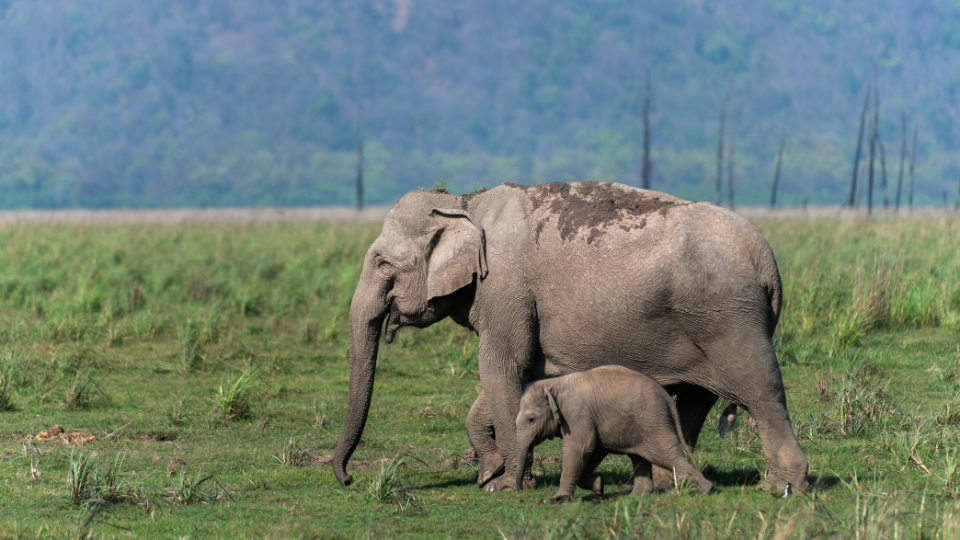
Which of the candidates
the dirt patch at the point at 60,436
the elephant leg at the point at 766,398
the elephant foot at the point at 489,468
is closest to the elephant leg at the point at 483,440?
the elephant foot at the point at 489,468

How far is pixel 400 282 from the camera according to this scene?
7.11 meters

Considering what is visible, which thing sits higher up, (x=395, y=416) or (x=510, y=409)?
(x=510, y=409)

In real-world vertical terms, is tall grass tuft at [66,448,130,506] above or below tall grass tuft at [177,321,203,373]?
above

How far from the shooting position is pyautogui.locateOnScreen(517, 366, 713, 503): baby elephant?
606cm

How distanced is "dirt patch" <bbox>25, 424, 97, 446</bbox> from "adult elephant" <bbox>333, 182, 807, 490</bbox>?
108 inches

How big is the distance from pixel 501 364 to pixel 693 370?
1.32 metres

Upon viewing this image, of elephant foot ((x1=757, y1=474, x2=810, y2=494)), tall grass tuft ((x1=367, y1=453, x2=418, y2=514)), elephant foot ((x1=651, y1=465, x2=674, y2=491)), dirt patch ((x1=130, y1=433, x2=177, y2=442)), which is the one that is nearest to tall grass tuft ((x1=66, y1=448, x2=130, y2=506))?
tall grass tuft ((x1=367, y1=453, x2=418, y2=514))

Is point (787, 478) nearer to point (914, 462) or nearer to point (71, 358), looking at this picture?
point (914, 462)

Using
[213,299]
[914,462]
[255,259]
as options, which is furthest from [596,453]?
[255,259]

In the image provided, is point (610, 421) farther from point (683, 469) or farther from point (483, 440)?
point (483, 440)

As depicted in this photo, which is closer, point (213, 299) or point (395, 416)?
point (395, 416)

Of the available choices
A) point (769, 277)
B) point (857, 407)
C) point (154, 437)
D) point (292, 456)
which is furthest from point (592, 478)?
point (154, 437)

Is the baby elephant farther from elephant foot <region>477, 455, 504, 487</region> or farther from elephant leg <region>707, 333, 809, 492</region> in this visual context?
elephant foot <region>477, 455, 504, 487</region>

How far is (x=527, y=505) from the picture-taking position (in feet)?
20.8
